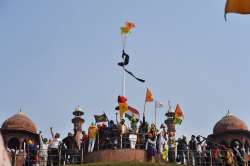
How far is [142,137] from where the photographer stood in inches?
727

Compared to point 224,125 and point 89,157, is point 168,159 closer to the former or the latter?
point 89,157

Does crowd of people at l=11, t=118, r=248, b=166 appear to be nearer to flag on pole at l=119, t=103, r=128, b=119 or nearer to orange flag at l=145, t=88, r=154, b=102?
flag on pole at l=119, t=103, r=128, b=119

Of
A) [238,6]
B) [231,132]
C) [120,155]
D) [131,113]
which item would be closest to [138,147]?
[120,155]

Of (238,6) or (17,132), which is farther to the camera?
(17,132)

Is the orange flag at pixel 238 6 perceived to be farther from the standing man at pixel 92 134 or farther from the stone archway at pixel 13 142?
the stone archway at pixel 13 142

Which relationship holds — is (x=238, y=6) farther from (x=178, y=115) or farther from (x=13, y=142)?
(x=13, y=142)

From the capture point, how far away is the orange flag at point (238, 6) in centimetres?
679

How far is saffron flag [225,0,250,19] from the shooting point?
6785 millimetres

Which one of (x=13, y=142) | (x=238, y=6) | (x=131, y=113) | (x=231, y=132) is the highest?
(x=238, y=6)

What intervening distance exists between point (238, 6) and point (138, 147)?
1211 centimetres

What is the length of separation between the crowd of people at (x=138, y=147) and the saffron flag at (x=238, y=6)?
37.4 feet

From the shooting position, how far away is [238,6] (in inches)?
267

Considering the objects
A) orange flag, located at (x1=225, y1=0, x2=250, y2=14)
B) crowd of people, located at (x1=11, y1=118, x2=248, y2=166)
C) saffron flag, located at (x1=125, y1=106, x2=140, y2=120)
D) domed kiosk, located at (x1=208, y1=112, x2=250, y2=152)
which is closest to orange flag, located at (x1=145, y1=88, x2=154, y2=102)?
saffron flag, located at (x1=125, y1=106, x2=140, y2=120)

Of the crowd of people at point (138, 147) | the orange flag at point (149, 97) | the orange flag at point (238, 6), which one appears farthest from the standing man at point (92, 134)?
the orange flag at point (238, 6)
